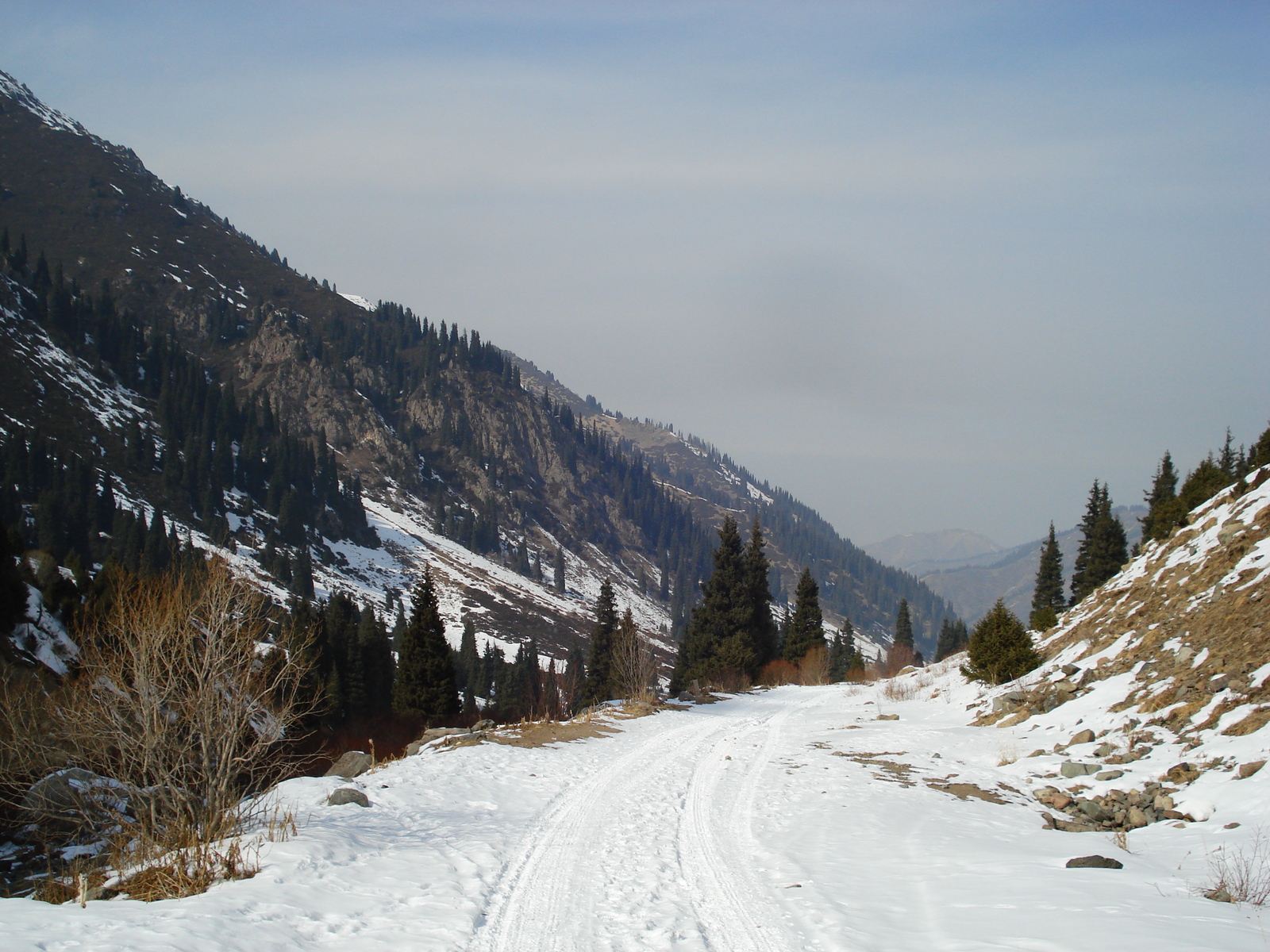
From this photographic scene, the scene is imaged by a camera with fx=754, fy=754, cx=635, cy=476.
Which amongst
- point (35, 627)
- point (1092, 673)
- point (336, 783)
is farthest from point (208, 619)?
point (35, 627)

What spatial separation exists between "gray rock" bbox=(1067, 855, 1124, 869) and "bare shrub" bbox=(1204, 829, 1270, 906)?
0.95 meters

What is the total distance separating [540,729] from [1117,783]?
13229 mm

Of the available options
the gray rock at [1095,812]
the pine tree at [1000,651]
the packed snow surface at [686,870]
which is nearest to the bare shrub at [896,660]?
the pine tree at [1000,651]

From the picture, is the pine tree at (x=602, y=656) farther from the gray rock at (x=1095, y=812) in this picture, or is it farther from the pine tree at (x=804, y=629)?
the gray rock at (x=1095, y=812)

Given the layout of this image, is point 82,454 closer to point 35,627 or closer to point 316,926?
point 35,627

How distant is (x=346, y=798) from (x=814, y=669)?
138ft

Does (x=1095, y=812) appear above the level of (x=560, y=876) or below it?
above

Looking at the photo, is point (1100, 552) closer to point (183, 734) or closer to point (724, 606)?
point (724, 606)

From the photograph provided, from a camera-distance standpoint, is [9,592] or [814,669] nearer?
[9,592]

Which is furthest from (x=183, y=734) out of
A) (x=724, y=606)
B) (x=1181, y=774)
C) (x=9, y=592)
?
(x=724, y=606)

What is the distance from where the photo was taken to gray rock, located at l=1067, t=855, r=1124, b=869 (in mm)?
9258

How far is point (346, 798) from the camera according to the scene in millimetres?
11680

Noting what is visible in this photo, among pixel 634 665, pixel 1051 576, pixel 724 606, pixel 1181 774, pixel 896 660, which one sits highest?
pixel 1051 576

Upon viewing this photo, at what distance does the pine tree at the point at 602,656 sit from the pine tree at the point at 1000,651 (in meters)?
33.2
